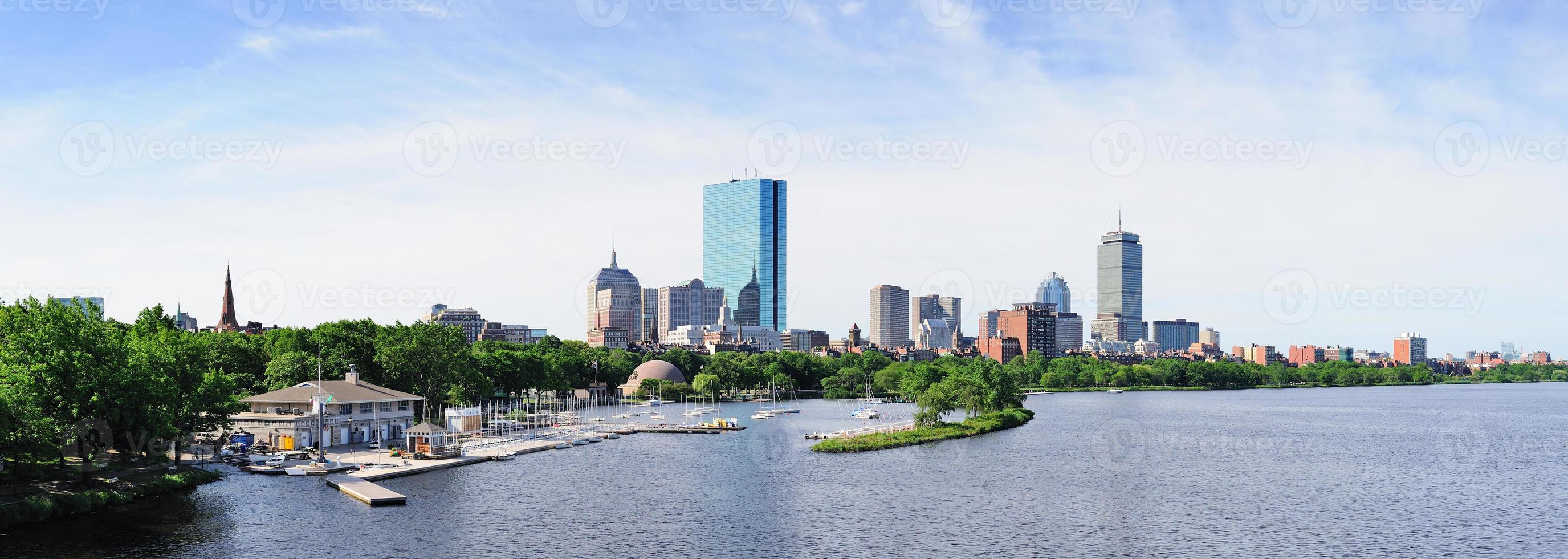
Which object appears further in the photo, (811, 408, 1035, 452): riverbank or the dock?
(811, 408, 1035, 452): riverbank

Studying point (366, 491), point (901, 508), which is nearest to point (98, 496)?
point (366, 491)

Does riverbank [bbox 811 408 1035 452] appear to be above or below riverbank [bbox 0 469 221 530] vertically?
below

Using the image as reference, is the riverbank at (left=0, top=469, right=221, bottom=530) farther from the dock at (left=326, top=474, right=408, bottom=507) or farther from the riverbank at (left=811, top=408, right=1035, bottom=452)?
the riverbank at (left=811, top=408, right=1035, bottom=452)

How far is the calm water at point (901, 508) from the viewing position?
56.5 meters

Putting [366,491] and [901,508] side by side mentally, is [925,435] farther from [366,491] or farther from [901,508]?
[366,491]

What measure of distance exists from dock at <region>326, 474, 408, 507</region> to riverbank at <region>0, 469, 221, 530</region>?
8773 millimetres

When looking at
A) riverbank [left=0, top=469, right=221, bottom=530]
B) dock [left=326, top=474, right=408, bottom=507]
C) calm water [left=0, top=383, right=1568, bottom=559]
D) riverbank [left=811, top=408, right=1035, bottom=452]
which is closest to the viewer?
calm water [left=0, top=383, right=1568, bottom=559]

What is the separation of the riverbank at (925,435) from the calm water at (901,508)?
11.1 feet

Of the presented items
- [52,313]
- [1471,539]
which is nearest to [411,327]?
[52,313]

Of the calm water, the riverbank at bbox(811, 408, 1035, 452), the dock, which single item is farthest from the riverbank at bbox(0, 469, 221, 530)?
the riverbank at bbox(811, 408, 1035, 452)

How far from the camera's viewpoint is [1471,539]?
6056 cm

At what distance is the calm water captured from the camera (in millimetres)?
56500

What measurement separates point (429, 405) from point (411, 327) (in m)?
12.8

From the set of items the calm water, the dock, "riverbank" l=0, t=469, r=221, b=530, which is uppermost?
"riverbank" l=0, t=469, r=221, b=530
